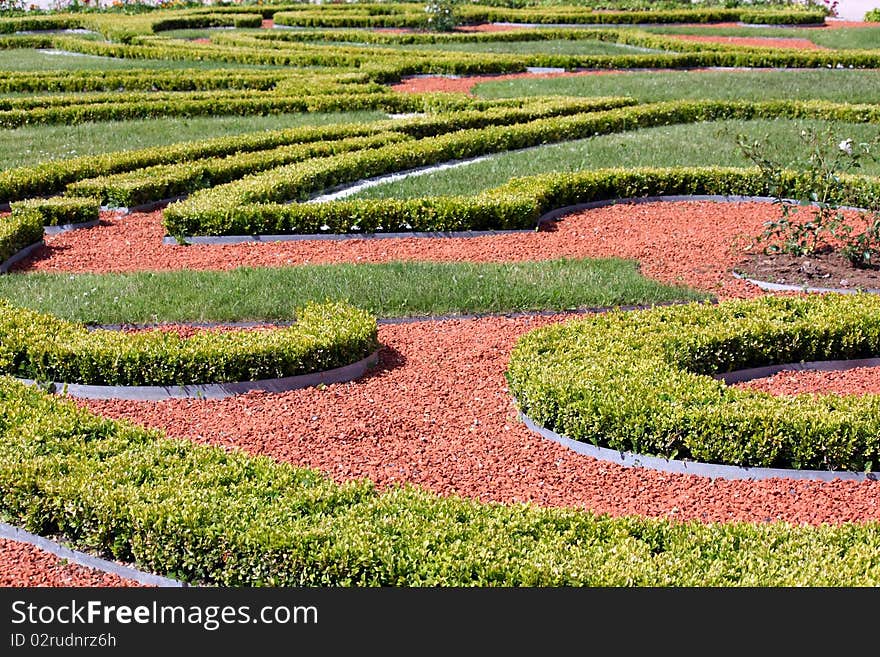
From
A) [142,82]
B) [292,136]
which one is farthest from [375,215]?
[142,82]

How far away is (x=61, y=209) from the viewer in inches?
477

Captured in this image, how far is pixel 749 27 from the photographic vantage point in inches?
1281

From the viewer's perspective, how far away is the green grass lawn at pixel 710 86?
1942cm

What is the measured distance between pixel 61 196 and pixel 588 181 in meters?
6.39

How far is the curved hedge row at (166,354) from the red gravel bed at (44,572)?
2064 millimetres

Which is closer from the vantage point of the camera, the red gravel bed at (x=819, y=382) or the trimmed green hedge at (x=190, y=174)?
the red gravel bed at (x=819, y=382)

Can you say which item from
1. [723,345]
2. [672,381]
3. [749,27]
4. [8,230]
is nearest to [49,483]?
[672,381]

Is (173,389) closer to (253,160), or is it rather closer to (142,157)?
(253,160)

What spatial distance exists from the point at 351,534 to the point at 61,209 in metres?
8.20

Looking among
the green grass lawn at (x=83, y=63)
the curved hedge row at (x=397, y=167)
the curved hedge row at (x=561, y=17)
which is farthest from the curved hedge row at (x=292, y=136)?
the curved hedge row at (x=561, y=17)

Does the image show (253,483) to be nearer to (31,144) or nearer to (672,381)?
(672,381)

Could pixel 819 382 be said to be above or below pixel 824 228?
below

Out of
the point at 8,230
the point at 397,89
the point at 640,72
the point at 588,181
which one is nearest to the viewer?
the point at 8,230

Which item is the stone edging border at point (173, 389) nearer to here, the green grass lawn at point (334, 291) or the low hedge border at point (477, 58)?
the green grass lawn at point (334, 291)
